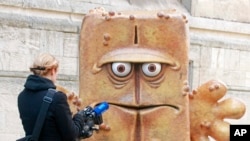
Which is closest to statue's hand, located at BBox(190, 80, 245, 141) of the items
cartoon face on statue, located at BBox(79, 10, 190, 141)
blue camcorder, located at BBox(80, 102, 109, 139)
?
cartoon face on statue, located at BBox(79, 10, 190, 141)

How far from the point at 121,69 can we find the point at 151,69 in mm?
214

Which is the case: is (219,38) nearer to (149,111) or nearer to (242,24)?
(242,24)

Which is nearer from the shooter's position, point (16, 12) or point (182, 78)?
point (182, 78)

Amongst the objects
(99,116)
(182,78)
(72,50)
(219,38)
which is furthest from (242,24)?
(99,116)

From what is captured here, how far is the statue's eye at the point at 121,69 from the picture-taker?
4.75m

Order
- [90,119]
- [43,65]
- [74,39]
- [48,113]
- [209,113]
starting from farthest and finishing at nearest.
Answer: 1. [74,39]
2. [209,113]
3. [90,119]
4. [43,65]
5. [48,113]

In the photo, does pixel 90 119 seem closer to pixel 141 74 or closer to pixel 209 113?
pixel 141 74

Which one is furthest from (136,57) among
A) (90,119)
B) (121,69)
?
(90,119)

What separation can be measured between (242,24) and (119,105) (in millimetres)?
5150

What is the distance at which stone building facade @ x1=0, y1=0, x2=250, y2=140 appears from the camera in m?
7.41

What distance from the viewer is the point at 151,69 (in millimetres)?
4762

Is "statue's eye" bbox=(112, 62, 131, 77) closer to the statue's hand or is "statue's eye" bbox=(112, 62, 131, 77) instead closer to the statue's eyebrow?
the statue's eyebrow

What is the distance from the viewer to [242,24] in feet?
31.4

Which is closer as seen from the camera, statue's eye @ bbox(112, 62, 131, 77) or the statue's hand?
statue's eye @ bbox(112, 62, 131, 77)
